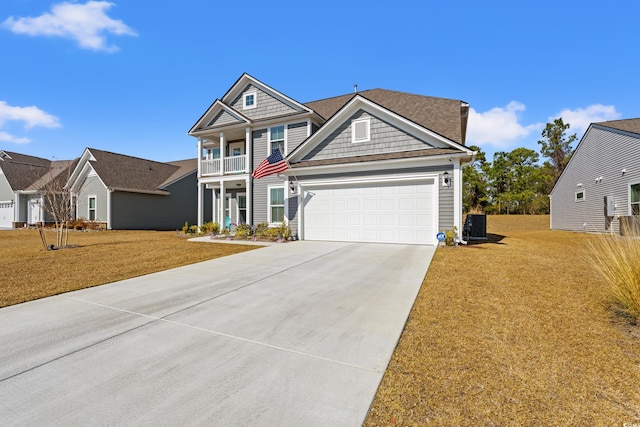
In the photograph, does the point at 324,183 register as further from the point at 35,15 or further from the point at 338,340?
the point at 35,15

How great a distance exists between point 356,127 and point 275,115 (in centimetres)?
508

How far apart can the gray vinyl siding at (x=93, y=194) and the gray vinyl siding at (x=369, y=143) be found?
693 inches

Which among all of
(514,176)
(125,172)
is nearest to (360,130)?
(125,172)

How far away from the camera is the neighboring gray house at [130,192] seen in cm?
2066

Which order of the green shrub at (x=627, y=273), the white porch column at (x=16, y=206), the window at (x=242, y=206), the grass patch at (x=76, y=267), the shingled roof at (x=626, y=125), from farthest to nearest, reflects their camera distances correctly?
→ the white porch column at (x=16, y=206) → the window at (x=242, y=206) → the shingled roof at (x=626, y=125) → the grass patch at (x=76, y=267) → the green shrub at (x=627, y=273)

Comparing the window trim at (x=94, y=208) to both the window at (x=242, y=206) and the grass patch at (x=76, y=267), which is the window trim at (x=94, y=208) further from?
the grass patch at (x=76, y=267)

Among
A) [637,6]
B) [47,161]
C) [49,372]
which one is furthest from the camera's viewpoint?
[47,161]

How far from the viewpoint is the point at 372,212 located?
1088 cm

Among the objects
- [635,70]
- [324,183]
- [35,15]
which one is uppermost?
[635,70]

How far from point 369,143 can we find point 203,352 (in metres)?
10.1

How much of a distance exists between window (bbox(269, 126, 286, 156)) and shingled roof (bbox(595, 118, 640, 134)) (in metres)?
16.8

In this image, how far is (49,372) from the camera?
8.11 ft

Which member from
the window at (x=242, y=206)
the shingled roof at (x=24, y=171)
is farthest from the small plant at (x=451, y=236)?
the shingled roof at (x=24, y=171)

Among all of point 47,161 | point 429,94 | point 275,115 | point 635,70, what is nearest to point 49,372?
point 275,115
